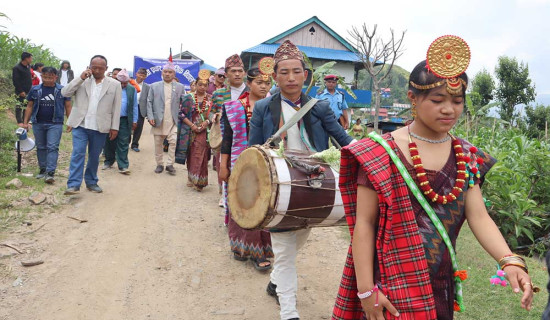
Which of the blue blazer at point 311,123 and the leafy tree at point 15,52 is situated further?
the leafy tree at point 15,52

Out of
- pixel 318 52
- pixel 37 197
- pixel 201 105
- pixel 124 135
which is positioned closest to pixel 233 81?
pixel 201 105

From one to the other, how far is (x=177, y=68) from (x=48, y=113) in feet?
31.1

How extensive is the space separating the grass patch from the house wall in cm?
2207

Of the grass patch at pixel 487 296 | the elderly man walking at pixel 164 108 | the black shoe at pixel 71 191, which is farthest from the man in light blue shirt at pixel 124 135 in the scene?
the grass patch at pixel 487 296

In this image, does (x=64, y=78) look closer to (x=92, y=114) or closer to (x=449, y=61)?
(x=92, y=114)

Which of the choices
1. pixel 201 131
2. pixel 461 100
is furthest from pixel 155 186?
pixel 461 100

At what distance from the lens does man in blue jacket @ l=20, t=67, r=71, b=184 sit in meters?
7.12

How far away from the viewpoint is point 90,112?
22.2 ft

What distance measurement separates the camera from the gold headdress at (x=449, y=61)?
190cm

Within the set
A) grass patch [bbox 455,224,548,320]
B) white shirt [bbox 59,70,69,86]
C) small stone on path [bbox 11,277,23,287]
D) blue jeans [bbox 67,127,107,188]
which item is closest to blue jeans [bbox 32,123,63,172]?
blue jeans [bbox 67,127,107,188]

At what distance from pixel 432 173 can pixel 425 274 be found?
431 mm

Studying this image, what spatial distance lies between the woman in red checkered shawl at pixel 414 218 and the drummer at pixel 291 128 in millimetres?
→ 1316

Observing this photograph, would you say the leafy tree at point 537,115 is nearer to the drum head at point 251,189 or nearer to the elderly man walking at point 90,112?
the elderly man walking at point 90,112

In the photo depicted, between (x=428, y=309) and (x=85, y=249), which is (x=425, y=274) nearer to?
(x=428, y=309)
